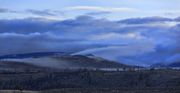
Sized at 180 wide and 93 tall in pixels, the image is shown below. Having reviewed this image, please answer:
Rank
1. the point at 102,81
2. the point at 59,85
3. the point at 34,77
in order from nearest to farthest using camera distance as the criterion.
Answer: the point at 59,85, the point at 102,81, the point at 34,77

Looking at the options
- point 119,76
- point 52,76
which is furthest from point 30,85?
point 119,76

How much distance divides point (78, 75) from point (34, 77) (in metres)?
9.10

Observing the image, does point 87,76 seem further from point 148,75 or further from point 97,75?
point 148,75

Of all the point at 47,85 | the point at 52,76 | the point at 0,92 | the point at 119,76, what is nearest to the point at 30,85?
the point at 47,85

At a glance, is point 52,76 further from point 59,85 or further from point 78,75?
point 59,85

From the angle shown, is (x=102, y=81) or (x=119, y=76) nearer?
(x=102, y=81)

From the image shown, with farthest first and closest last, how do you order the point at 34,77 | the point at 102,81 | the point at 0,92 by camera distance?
1. the point at 34,77
2. the point at 102,81
3. the point at 0,92

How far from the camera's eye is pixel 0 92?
70.0 metres

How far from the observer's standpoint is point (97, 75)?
110 m

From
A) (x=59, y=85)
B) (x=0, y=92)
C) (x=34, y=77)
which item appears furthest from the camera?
(x=34, y=77)

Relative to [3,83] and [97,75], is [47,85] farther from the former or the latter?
[97,75]

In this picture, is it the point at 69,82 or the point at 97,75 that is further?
the point at 97,75

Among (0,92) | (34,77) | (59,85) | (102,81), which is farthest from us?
(34,77)

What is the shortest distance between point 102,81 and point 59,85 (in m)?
10.4
